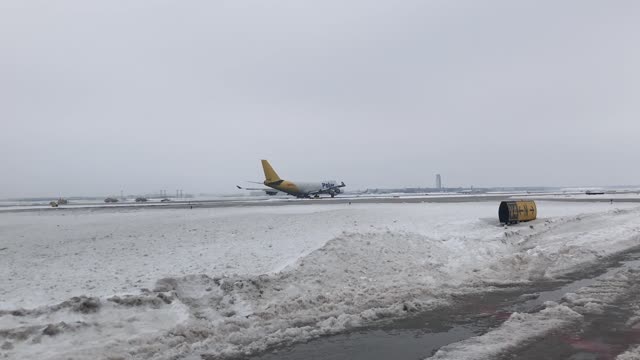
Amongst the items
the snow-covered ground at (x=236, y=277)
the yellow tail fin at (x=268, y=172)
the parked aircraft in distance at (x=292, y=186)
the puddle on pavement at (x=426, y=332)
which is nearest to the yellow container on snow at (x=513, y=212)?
the snow-covered ground at (x=236, y=277)

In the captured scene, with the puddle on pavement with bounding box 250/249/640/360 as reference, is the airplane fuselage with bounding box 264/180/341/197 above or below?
above

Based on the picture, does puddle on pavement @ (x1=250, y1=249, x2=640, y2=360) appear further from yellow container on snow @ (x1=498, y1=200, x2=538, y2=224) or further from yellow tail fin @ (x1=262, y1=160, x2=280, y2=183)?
yellow tail fin @ (x1=262, y1=160, x2=280, y2=183)

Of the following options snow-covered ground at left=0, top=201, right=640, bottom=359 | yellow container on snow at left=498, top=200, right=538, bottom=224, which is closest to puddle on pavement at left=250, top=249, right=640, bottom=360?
snow-covered ground at left=0, top=201, right=640, bottom=359

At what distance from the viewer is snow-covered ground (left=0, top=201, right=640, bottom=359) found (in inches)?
313

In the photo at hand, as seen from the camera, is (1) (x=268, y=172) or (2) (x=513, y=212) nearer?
(2) (x=513, y=212)

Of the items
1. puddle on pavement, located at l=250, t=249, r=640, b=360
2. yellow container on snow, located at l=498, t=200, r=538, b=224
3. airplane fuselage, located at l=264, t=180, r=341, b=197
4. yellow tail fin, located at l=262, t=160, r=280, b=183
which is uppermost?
yellow tail fin, located at l=262, t=160, r=280, b=183

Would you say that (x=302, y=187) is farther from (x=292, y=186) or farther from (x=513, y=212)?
(x=513, y=212)

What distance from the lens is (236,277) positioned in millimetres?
11594

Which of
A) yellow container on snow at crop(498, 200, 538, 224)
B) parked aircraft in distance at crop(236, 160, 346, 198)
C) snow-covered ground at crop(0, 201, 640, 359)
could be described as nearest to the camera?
snow-covered ground at crop(0, 201, 640, 359)

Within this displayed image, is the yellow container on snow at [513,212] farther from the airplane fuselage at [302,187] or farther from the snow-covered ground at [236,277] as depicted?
the airplane fuselage at [302,187]

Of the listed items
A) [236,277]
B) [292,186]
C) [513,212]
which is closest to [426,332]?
[236,277]

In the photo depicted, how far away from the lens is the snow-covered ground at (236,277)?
7.94 metres

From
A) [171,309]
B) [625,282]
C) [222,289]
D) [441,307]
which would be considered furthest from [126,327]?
[625,282]

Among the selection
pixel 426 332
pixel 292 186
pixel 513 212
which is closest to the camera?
pixel 426 332
